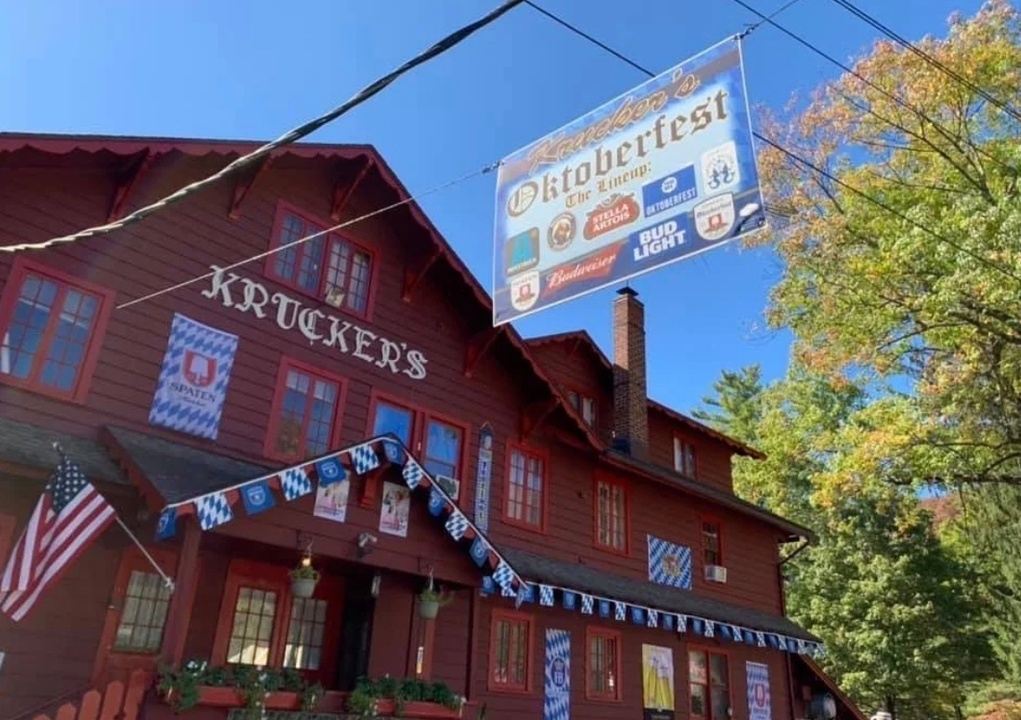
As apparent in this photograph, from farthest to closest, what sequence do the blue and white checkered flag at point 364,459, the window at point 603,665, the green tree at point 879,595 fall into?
the green tree at point 879,595 → the window at point 603,665 → the blue and white checkered flag at point 364,459

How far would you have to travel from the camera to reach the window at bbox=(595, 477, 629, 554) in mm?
15859

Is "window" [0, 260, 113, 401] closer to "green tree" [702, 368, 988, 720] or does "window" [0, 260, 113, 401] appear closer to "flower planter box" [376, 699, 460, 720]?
"flower planter box" [376, 699, 460, 720]

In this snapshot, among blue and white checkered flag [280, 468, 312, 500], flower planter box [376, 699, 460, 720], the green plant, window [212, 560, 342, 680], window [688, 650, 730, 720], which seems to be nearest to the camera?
blue and white checkered flag [280, 468, 312, 500]

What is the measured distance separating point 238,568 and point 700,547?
1159 cm

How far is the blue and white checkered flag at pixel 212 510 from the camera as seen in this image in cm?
787

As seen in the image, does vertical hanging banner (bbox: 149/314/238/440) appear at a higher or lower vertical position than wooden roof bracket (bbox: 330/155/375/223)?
lower

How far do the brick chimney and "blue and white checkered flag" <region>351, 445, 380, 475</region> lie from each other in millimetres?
8501

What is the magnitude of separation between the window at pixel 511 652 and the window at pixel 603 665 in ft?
5.30

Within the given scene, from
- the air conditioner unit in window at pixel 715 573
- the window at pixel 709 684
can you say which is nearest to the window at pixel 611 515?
the air conditioner unit in window at pixel 715 573

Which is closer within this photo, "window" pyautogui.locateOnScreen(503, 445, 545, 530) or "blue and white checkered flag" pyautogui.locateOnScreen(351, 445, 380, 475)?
"blue and white checkered flag" pyautogui.locateOnScreen(351, 445, 380, 475)

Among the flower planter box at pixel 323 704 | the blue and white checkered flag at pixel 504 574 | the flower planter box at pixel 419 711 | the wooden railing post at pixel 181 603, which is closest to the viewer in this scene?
the wooden railing post at pixel 181 603

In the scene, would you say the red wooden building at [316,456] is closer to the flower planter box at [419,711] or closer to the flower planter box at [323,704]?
the flower planter box at [323,704]

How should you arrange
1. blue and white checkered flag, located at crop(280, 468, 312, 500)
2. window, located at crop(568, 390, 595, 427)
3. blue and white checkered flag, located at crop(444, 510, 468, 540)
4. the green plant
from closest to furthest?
blue and white checkered flag, located at crop(280, 468, 312, 500)
the green plant
blue and white checkered flag, located at crop(444, 510, 468, 540)
window, located at crop(568, 390, 595, 427)

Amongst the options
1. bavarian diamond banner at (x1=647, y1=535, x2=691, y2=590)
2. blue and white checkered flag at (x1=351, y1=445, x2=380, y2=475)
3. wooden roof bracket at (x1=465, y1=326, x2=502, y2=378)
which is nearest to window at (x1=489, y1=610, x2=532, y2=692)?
bavarian diamond banner at (x1=647, y1=535, x2=691, y2=590)
